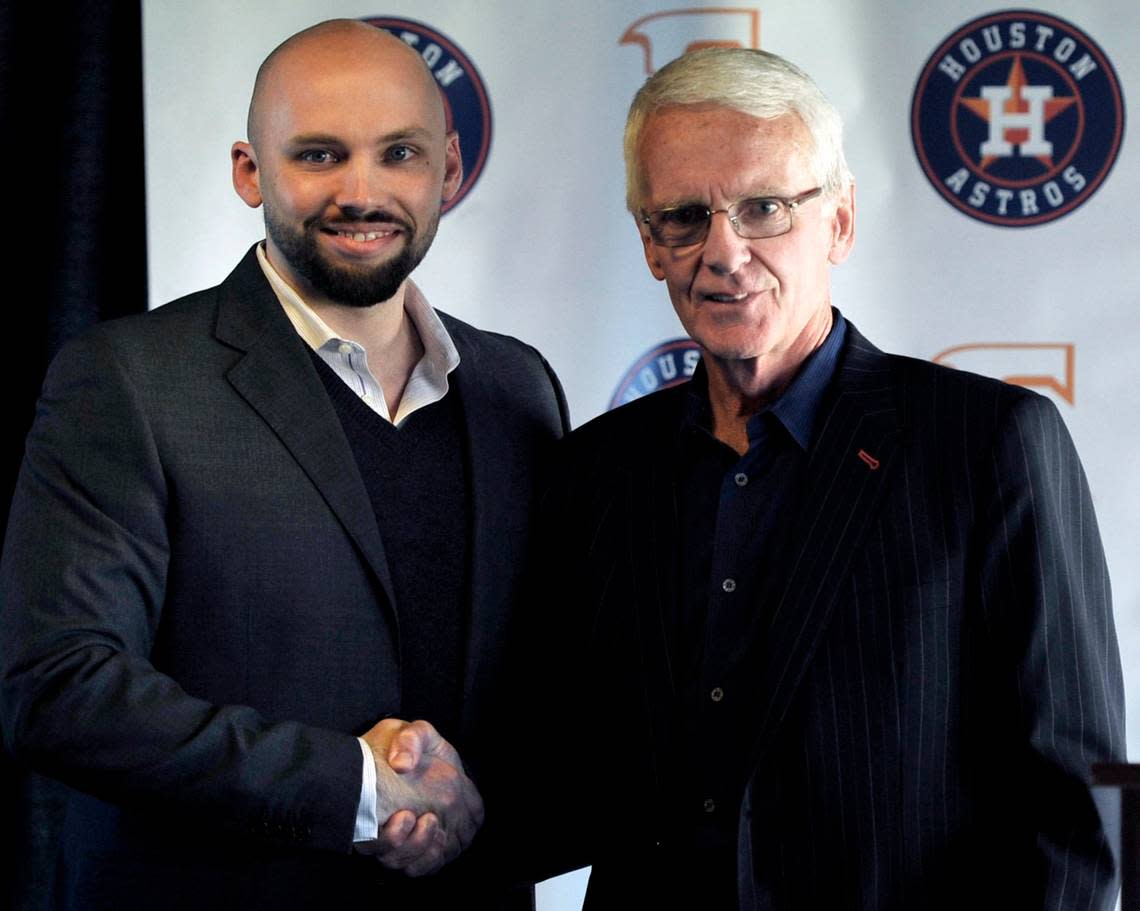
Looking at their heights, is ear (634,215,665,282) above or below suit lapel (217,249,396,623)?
above

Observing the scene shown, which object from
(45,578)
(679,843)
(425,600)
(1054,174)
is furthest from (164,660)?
(1054,174)

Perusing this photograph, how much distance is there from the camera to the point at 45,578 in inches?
78.2

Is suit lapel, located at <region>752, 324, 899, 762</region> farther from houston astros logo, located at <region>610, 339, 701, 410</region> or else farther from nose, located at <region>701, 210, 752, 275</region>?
houston astros logo, located at <region>610, 339, 701, 410</region>

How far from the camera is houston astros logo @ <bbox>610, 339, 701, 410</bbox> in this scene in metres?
2.89

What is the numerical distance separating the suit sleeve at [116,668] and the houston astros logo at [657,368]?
3.56ft

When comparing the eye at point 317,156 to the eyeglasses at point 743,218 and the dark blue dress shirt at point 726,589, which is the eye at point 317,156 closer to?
the eyeglasses at point 743,218

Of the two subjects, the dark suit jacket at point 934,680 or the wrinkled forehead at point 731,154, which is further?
the wrinkled forehead at point 731,154

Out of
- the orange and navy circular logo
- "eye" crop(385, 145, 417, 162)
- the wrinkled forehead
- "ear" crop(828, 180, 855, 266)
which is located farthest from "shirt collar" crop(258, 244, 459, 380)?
the orange and navy circular logo

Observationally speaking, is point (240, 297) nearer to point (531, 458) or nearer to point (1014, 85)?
point (531, 458)

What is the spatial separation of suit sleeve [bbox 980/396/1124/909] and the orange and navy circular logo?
111 cm

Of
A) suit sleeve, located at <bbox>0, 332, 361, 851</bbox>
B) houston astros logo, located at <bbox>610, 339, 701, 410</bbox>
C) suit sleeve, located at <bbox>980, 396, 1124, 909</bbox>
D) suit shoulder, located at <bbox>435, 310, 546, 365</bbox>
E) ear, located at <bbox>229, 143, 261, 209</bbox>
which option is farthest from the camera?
houston astros logo, located at <bbox>610, 339, 701, 410</bbox>

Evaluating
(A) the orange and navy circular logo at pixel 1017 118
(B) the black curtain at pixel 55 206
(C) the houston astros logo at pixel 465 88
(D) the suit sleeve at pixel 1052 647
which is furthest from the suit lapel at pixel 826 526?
(B) the black curtain at pixel 55 206

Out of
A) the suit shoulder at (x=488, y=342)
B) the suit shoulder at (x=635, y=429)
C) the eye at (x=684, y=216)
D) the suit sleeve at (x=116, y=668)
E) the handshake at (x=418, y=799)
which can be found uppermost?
the eye at (x=684, y=216)

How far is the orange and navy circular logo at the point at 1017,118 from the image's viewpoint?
110 inches
